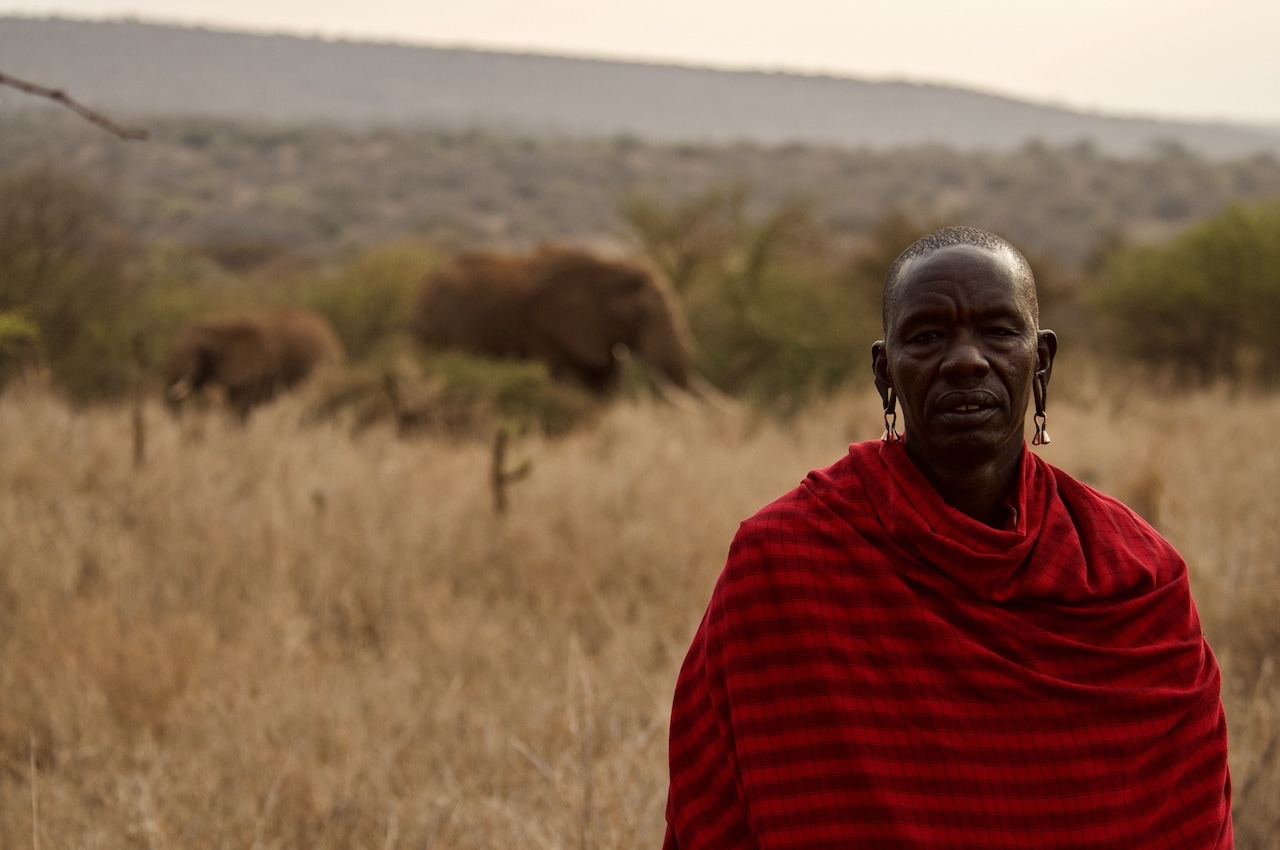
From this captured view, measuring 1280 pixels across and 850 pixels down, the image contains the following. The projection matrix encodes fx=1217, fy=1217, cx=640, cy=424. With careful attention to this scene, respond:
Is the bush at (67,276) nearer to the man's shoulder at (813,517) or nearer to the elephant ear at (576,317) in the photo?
the elephant ear at (576,317)

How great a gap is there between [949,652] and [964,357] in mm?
450

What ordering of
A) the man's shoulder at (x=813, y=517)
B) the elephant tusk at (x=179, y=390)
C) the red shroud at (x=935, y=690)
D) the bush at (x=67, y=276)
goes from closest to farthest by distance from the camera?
the red shroud at (x=935, y=690) < the man's shoulder at (x=813, y=517) < the elephant tusk at (x=179, y=390) < the bush at (x=67, y=276)

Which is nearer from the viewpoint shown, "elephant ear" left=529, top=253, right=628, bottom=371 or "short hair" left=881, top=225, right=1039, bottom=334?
"short hair" left=881, top=225, right=1039, bottom=334

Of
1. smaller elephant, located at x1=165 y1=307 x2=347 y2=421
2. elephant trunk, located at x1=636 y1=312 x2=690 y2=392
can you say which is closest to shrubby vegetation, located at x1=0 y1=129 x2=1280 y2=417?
smaller elephant, located at x1=165 y1=307 x2=347 y2=421

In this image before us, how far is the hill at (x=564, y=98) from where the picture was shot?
80875 millimetres

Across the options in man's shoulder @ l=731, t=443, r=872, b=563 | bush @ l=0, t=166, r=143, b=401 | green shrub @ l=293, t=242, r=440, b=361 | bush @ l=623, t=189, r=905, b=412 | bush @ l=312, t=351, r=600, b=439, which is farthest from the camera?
green shrub @ l=293, t=242, r=440, b=361

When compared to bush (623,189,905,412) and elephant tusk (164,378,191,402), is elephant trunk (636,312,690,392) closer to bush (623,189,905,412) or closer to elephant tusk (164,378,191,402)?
bush (623,189,905,412)

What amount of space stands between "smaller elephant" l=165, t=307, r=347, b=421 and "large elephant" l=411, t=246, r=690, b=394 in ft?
3.77

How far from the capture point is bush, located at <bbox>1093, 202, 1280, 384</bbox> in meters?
13.3

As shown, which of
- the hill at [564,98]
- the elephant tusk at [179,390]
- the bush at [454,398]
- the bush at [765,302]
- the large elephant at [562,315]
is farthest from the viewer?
the hill at [564,98]

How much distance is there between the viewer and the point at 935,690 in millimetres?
1836

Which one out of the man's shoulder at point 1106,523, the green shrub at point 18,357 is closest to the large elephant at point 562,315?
the green shrub at point 18,357

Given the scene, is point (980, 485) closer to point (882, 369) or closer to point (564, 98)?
point (882, 369)

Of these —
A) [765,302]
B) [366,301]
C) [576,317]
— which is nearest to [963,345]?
[576,317]
